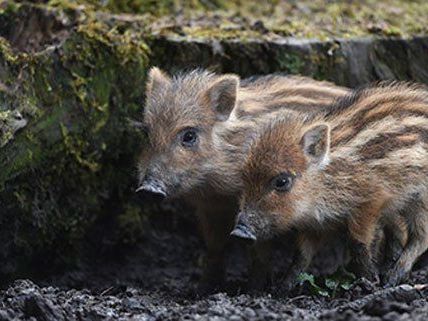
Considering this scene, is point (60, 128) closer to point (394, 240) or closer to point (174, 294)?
point (174, 294)

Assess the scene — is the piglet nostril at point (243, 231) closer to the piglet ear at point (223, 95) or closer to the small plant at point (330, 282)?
the small plant at point (330, 282)

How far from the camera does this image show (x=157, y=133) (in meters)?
6.91

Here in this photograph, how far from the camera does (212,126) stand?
7.16 meters

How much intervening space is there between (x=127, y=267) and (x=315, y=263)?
1541mm

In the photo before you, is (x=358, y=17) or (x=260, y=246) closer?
(x=260, y=246)

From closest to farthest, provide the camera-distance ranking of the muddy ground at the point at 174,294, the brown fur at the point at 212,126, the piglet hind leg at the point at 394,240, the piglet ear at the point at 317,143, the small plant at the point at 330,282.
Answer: the muddy ground at the point at 174,294 → the small plant at the point at 330,282 → the piglet ear at the point at 317,143 → the brown fur at the point at 212,126 → the piglet hind leg at the point at 394,240

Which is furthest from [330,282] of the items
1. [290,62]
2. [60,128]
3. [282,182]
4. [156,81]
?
[60,128]

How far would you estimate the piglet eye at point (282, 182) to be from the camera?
6527 mm

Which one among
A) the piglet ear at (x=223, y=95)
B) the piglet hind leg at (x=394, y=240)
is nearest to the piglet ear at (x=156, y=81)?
the piglet ear at (x=223, y=95)

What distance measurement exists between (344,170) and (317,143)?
26 centimetres

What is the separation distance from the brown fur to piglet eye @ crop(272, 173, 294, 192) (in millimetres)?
524

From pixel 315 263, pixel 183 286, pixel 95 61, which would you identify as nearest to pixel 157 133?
pixel 95 61

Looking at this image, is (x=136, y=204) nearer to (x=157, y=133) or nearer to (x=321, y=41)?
(x=157, y=133)

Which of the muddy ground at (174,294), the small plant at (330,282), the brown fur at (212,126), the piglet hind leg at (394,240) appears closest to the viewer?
the muddy ground at (174,294)
